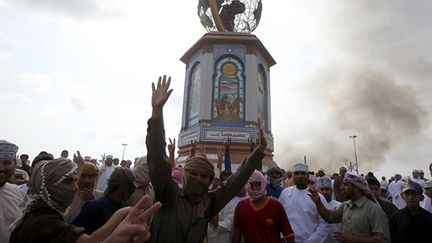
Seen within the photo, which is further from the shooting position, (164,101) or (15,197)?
(15,197)

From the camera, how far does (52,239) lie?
1592mm

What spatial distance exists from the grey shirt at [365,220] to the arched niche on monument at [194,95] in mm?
14556

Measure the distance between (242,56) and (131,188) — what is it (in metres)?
16.2

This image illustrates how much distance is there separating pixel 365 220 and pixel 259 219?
110 cm

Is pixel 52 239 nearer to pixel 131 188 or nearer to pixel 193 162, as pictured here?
pixel 193 162

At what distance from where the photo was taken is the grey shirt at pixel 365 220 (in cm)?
325

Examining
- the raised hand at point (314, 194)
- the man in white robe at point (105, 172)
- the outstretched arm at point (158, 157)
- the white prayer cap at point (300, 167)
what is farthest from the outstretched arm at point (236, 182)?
the man in white robe at point (105, 172)

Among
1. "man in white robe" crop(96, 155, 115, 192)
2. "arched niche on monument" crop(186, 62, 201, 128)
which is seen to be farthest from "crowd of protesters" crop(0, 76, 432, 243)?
"arched niche on monument" crop(186, 62, 201, 128)

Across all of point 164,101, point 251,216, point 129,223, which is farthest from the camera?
point 251,216

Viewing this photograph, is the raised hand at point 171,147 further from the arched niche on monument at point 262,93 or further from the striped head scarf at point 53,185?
the arched niche on monument at point 262,93

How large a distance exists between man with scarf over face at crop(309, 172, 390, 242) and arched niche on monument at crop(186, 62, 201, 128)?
14.5 m

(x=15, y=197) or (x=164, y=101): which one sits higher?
(x=164, y=101)

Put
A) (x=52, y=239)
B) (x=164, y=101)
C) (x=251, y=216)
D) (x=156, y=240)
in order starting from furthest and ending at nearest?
(x=251, y=216)
(x=164, y=101)
(x=156, y=240)
(x=52, y=239)

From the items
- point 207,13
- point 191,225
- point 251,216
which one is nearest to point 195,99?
point 207,13
